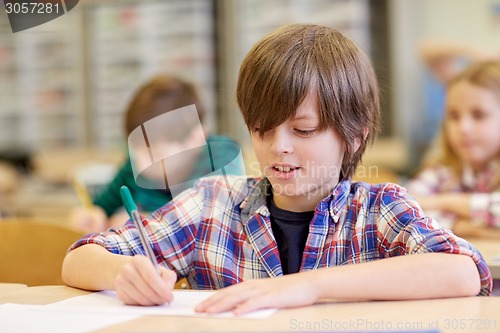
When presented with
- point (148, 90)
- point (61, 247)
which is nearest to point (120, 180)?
point (148, 90)

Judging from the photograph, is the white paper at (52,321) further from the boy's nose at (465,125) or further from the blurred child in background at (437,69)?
the blurred child in background at (437,69)

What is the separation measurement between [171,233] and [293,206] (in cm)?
21

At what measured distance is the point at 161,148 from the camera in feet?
5.18

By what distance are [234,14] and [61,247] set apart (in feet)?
11.2

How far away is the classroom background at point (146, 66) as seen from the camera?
13.3 feet

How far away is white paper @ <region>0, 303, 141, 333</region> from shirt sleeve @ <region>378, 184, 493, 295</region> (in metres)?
0.40

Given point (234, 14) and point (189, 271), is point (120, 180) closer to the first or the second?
point (189, 271)

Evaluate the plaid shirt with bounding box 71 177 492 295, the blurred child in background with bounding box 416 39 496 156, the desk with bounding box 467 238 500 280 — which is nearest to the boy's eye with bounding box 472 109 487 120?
the desk with bounding box 467 238 500 280

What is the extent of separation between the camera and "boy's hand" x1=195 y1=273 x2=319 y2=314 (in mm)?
833

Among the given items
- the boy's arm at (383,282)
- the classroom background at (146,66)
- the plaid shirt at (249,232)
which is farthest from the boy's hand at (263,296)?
the classroom background at (146,66)

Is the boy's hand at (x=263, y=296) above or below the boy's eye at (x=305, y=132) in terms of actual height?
below

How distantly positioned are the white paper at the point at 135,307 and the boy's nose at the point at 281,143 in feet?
0.82

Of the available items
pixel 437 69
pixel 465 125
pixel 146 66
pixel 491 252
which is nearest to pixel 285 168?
pixel 491 252

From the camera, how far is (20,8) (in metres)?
1.17
